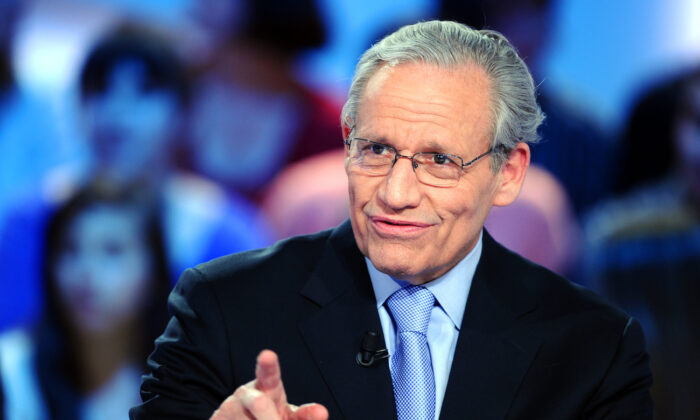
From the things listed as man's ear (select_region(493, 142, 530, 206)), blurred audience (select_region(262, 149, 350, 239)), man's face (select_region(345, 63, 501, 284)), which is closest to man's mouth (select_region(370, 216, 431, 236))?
man's face (select_region(345, 63, 501, 284))

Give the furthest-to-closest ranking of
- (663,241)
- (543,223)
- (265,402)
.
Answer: (663,241)
(543,223)
(265,402)

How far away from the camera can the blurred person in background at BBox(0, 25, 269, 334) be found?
4238mm

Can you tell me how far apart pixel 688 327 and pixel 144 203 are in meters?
2.94

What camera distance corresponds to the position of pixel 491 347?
207 cm

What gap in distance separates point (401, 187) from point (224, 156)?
2.43 metres

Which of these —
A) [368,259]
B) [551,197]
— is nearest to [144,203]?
[551,197]

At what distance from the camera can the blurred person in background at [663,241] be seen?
4.40m

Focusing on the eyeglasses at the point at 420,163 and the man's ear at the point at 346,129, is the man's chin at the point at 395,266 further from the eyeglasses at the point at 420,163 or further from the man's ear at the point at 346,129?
the man's ear at the point at 346,129

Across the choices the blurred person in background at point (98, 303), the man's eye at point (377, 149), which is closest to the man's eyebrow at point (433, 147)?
the man's eye at point (377, 149)

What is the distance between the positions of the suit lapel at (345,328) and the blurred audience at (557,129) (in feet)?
8.05

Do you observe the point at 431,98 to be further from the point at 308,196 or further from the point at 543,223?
the point at 543,223

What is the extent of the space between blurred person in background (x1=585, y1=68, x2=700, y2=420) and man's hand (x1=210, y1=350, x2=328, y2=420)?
310 centimetres

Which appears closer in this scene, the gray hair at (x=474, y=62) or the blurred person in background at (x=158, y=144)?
the gray hair at (x=474, y=62)

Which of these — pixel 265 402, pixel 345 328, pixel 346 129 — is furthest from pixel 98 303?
pixel 265 402
